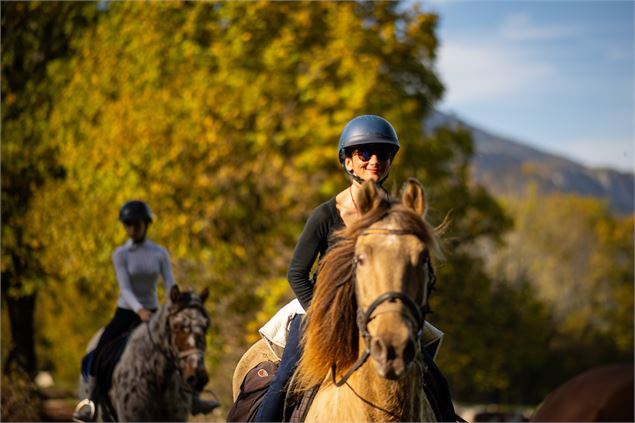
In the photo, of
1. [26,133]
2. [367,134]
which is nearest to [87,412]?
[367,134]

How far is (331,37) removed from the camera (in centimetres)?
2398

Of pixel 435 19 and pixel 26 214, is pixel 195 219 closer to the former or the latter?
pixel 26 214

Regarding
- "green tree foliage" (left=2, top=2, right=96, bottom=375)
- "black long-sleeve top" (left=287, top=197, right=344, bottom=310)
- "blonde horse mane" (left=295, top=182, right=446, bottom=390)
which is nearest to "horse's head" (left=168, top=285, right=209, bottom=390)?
"black long-sleeve top" (left=287, top=197, right=344, bottom=310)

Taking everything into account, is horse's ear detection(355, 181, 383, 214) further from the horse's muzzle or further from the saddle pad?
the saddle pad

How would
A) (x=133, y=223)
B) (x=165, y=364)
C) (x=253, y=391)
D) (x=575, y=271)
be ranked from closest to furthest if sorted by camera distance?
(x=253, y=391) → (x=165, y=364) → (x=133, y=223) → (x=575, y=271)

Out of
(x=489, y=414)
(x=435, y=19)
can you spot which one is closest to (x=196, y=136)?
(x=435, y=19)

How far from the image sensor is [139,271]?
1102cm

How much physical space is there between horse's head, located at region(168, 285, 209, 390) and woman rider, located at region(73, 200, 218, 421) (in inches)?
24.3

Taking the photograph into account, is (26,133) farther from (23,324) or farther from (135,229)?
(135,229)

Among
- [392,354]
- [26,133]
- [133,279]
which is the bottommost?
[133,279]

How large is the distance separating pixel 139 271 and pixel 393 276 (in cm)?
676

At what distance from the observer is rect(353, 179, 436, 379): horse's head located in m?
4.60

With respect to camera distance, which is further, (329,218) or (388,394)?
(329,218)

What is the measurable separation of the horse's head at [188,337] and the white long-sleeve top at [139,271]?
61cm
